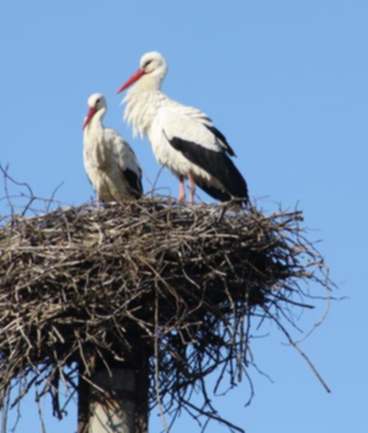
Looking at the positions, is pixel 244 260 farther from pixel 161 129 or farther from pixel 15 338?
pixel 161 129

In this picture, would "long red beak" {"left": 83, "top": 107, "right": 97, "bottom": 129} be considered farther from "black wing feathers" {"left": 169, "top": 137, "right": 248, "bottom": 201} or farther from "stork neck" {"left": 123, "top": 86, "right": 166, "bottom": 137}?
"black wing feathers" {"left": 169, "top": 137, "right": 248, "bottom": 201}

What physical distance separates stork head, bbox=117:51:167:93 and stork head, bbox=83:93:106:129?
1.88 feet

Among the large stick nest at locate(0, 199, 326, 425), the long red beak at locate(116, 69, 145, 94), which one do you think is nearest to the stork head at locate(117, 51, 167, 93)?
the long red beak at locate(116, 69, 145, 94)

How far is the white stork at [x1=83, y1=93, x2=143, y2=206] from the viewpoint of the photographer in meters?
10.3

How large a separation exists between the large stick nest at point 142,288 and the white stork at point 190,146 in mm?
2276

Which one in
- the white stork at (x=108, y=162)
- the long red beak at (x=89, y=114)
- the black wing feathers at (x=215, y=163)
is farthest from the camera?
the long red beak at (x=89, y=114)

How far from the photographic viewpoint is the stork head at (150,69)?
11023 mm

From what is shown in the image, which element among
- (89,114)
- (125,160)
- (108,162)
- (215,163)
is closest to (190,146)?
(215,163)

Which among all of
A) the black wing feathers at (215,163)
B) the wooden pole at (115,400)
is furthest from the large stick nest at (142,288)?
the black wing feathers at (215,163)

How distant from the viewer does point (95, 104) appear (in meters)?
10.5

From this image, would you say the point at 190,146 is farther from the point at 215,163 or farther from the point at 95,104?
the point at 95,104

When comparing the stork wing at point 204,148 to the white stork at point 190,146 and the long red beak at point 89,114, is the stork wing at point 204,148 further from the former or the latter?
the long red beak at point 89,114

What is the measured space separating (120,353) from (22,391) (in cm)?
57

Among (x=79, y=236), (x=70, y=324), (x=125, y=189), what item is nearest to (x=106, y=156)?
(x=125, y=189)
